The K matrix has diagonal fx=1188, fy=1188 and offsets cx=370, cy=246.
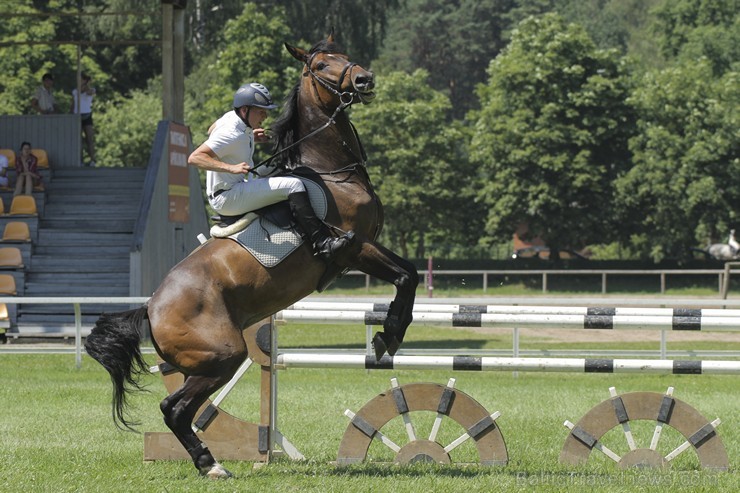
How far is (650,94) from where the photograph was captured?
48.5m

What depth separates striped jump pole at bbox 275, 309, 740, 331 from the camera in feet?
25.9

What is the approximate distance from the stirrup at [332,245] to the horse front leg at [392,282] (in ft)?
0.46

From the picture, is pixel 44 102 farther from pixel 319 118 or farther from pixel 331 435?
pixel 319 118

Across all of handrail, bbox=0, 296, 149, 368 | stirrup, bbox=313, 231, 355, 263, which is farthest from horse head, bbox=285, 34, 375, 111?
handrail, bbox=0, 296, 149, 368

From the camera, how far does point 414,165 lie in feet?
164

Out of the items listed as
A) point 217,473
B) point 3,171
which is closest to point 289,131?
point 217,473

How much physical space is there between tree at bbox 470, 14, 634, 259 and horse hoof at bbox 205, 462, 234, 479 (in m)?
40.5

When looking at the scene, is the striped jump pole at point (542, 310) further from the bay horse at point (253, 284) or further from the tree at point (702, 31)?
the tree at point (702, 31)

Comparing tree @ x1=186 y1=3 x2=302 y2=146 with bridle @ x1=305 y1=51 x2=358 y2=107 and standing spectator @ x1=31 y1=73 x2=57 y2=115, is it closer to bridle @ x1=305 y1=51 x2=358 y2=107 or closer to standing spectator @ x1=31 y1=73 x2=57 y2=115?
standing spectator @ x1=31 y1=73 x2=57 y2=115

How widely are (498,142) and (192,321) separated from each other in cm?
4239

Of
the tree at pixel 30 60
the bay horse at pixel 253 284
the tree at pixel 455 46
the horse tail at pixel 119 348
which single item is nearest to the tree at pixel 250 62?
the tree at pixel 30 60

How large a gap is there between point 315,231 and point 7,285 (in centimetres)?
1571

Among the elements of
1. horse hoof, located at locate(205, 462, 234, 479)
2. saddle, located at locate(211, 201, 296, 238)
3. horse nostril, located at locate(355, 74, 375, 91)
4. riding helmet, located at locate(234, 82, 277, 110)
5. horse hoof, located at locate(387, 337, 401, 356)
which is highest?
horse nostril, located at locate(355, 74, 375, 91)

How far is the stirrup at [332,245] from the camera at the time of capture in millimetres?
7648
